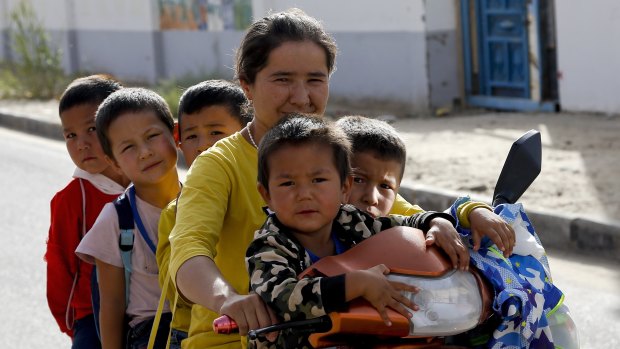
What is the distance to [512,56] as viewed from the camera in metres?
11.6

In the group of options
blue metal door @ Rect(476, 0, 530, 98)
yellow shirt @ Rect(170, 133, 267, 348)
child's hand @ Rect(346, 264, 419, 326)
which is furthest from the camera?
blue metal door @ Rect(476, 0, 530, 98)

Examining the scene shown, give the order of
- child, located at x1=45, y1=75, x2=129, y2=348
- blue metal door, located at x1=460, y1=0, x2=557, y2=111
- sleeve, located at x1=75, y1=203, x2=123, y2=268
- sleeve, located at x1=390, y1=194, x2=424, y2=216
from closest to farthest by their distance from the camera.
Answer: sleeve, located at x1=390, y1=194, x2=424, y2=216 < sleeve, located at x1=75, y1=203, x2=123, y2=268 < child, located at x1=45, y1=75, x2=129, y2=348 < blue metal door, located at x1=460, y1=0, x2=557, y2=111

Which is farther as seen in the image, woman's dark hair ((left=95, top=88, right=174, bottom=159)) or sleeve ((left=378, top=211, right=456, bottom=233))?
woman's dark hair ((left=95, top=88, right=174, bottom=159))

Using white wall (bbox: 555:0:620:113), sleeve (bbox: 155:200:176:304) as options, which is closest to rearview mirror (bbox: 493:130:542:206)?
sleeve (bbox: 155:200:176:304)

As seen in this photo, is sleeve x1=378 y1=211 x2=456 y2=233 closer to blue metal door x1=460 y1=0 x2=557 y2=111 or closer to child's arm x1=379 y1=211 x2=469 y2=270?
child's arm x1=379 y1=211 x2=469 y2=270

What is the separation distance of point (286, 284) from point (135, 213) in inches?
41.1

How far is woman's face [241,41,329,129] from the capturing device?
246 centimetres

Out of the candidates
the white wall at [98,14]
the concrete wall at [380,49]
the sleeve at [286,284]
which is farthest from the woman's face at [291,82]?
the white wall at [98,14]

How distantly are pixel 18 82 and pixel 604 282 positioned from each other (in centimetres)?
1352

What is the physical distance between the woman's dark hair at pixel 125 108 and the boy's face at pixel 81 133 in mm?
376

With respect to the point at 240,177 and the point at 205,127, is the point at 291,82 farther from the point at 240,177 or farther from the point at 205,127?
the point at 205,127

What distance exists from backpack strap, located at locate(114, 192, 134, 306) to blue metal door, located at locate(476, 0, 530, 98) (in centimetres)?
905

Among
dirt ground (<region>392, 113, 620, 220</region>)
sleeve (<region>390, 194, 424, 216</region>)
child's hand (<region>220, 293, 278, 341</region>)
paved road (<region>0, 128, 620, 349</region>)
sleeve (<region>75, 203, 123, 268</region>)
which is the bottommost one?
paved road (<region>0, 128, 620, 349</region>)

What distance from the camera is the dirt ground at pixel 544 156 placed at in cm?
712
